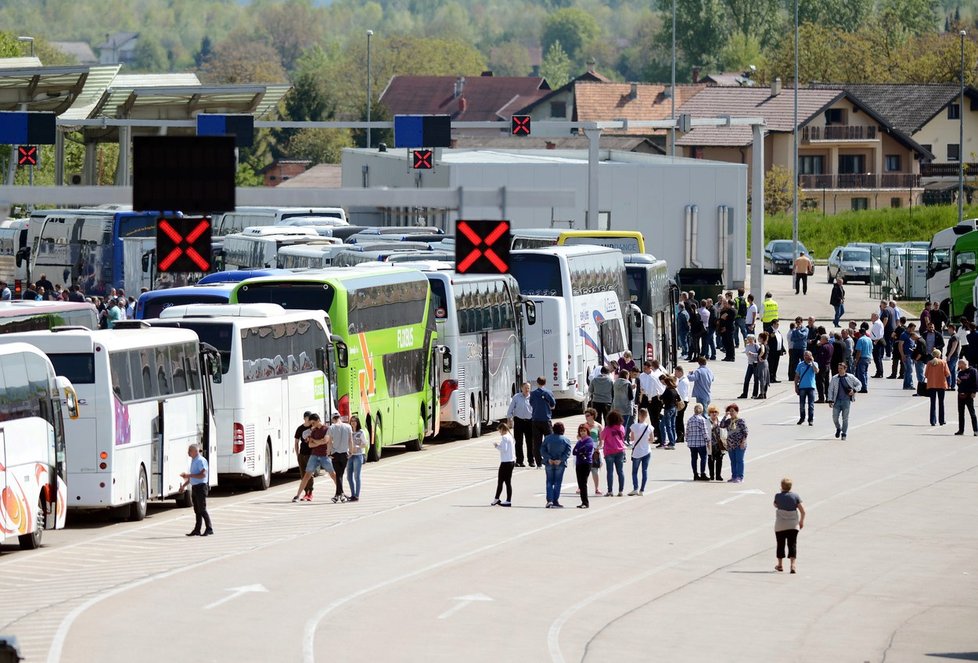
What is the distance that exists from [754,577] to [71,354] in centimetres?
926

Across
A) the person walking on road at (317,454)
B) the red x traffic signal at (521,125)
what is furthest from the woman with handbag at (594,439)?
the red x traffic signal at (521,125)

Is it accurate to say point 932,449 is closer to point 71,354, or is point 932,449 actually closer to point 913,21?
point 71,354

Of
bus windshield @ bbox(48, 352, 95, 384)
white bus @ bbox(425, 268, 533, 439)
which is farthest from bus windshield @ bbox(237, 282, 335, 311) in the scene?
bus windshield @ bbox(48, 352, 95, 384)

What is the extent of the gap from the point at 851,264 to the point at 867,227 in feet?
53.5

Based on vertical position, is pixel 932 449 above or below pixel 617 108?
below

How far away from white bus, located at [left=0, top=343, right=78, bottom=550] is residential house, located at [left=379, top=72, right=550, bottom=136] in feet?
536

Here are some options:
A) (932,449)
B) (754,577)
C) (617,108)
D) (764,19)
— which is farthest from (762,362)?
(764,19)

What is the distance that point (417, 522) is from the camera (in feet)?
86.1

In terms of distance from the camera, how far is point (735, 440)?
29.8 meters

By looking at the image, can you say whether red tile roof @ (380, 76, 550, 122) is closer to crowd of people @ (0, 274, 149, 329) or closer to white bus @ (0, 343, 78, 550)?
crowd of people @ (0, 274, 149, 329)

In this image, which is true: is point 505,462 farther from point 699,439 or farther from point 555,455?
point 699,439

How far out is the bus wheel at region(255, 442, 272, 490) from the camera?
30344 mm

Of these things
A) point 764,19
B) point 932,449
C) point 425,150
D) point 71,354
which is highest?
point 764,19

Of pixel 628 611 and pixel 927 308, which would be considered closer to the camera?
pixel 628 611
